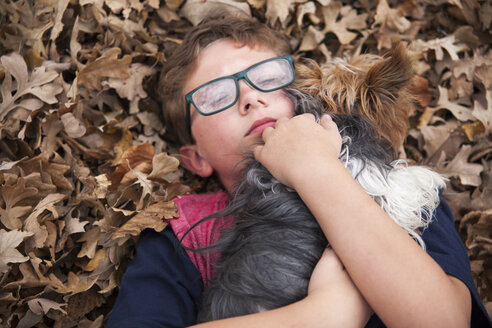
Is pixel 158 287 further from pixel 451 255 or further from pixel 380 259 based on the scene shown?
pixel 451 255

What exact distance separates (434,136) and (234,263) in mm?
2079

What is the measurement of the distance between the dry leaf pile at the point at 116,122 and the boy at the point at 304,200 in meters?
0.29

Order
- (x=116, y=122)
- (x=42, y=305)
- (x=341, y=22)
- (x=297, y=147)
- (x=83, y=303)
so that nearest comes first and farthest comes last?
(x=297, y=147), (x=42, y=305), (x=83, y=303), (x=116, y=122), (x=341, y=22)

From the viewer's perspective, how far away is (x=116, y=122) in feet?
9.67

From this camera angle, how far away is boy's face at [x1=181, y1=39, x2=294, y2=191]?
238cm

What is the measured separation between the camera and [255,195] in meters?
2.10

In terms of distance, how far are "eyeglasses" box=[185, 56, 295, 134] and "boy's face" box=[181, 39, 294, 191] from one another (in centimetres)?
4

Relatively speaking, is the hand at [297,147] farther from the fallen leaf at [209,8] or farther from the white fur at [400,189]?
the fallen leaf at [209,8]

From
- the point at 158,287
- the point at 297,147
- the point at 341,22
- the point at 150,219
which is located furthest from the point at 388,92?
the point at 158,287

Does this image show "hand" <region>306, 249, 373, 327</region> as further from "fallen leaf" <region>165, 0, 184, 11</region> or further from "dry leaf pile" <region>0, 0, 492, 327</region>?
"fallen leaf" <region>165, 0, 184, 11</region>

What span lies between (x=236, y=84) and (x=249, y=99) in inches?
6.3

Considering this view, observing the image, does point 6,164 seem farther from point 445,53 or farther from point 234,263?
point 445,53

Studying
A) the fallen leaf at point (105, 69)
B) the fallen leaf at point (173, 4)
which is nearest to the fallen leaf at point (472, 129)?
the fallen leaf at point (173, 4)

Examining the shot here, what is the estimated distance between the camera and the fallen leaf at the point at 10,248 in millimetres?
2211
